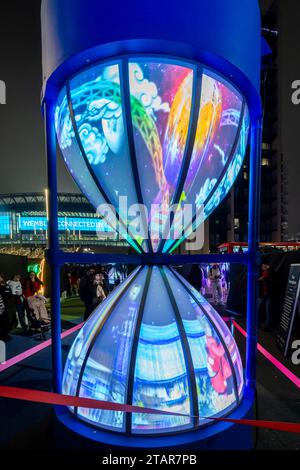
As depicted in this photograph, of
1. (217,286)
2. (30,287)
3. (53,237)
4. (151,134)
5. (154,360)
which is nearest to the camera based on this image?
(151,134)

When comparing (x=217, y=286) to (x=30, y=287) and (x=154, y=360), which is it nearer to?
(x=30, y=287)

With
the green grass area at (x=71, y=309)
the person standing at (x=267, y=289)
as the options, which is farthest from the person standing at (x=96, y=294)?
the person standing at (x=267, y=289)

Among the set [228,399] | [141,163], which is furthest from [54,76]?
[228,399]

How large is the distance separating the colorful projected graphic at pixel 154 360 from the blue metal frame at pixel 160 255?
0.46 ft

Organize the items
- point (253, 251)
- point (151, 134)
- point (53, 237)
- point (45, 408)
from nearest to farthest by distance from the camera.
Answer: point (151, 134) → point (53, 237) → point (253, 251) → point (45, 408)

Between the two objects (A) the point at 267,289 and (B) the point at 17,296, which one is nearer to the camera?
(A) the point at 267,289

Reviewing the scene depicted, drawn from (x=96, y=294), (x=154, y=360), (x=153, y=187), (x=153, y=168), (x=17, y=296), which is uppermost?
(x=153, y=168)

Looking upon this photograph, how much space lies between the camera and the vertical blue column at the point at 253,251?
290cm

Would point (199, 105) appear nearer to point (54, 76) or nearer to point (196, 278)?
point (54, 76)

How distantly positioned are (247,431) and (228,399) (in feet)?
1.49

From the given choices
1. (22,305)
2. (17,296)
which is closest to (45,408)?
(22,305)

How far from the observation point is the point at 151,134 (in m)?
2.41

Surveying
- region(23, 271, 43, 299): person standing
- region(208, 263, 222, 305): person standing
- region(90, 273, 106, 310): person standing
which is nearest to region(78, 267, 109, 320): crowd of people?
region(90, 273, 106, 310): person standing

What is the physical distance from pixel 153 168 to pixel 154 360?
1.71m
